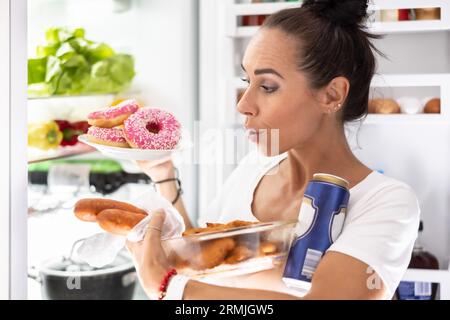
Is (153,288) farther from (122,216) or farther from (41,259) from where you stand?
(41,259)

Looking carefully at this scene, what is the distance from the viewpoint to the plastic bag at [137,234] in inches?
25.6

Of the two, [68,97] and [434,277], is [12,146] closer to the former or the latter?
[68,97]

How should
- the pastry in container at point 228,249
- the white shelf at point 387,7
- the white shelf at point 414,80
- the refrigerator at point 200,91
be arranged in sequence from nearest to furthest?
1. the pastry in container at point 228,249
2. the refrigerator at point 200,91
3. the white shelf at point 387,7
4. the white shelf at point 414,80

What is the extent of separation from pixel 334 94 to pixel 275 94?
64 millimetres

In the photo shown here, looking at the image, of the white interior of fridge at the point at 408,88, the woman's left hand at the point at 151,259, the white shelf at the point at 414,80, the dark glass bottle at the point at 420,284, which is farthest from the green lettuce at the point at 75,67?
the dark glass bottle at the point at 420,284

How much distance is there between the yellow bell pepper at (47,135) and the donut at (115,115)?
13 cm

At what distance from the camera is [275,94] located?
0.65 meters

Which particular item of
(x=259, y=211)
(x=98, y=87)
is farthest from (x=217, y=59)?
(x=259, y=211)

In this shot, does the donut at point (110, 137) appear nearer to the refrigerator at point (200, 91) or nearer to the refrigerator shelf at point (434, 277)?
the refrigerator at point (200, 91)

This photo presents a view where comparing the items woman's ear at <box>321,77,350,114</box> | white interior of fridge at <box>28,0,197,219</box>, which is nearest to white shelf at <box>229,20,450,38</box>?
white interior of fridge at <box>28,0,197,219</box>

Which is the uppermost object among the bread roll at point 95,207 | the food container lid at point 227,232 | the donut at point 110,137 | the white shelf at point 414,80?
the white shelf at point 414,80
